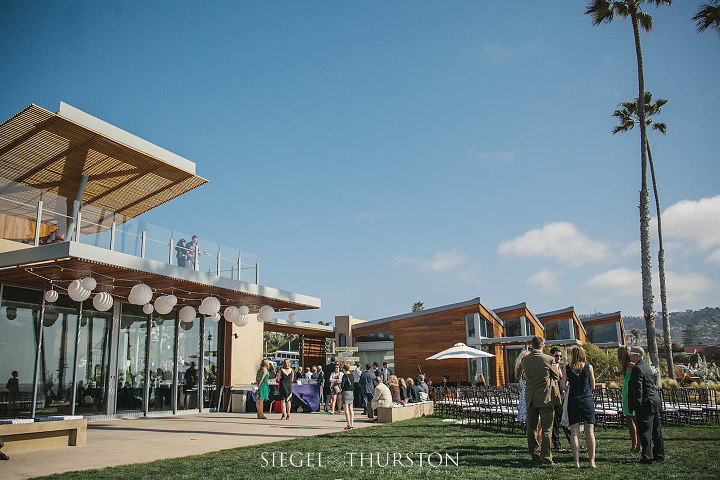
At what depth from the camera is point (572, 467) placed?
6629 millimetres

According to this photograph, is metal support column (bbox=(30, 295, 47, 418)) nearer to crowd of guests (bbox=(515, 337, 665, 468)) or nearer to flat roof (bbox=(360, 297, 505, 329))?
crowd of guests (bbox=(515, 337, 665, 468))

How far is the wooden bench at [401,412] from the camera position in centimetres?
1291

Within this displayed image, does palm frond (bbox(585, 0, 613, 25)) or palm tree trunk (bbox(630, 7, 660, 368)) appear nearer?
palm tree trunk (bbox(630, 7, 660, 368))

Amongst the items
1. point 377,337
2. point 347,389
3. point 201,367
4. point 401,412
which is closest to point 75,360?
point 201,367

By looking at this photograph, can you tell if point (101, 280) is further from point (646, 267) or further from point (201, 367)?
point (646, 267)

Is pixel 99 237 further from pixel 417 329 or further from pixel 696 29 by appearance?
pixel 696 29

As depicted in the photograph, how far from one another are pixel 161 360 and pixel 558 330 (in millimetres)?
27157

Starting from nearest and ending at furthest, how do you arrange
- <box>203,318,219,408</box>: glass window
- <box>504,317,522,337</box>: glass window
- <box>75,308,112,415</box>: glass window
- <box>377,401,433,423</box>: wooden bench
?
<box>377,401,433,423</box>: wooden bench, <box>75,308,112,415</box>: glass window, <box>203,318,219,408</box>: glass window, <box>504,317,522,337</box>: glass window

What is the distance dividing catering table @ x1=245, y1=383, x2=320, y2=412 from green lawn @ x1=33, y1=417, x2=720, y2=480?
21.7 feet

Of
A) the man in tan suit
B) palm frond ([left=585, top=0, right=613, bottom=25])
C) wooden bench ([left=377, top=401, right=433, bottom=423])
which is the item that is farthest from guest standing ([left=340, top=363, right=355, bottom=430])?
palm frond ([left=585, top=0, right=613, bottom=25])

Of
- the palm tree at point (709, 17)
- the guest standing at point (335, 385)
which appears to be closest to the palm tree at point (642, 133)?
the palm tree at point (709, 17)

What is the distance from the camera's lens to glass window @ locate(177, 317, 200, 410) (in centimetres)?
1625

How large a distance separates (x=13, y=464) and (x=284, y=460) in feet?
12.6

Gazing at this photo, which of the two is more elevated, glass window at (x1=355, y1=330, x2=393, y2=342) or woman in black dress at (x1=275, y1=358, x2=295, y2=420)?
glass window at (x1=355, y1=330, x2=393, y2=342)
